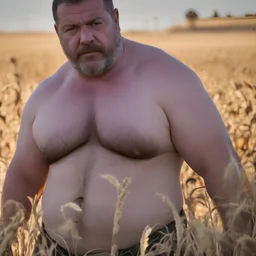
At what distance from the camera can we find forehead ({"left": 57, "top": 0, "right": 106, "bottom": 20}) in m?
1.88

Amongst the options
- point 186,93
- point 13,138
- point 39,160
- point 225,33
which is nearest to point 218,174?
point 186,93

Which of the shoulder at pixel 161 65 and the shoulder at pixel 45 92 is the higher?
the shoulder at pixel 161 65

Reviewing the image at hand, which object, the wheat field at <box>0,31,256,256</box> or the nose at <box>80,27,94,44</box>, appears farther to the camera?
the nose at <box>80,27,94,44</box>

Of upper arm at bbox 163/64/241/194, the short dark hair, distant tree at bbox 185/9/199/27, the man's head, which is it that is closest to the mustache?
the man's head

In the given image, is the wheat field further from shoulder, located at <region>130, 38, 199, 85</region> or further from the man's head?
the man's head

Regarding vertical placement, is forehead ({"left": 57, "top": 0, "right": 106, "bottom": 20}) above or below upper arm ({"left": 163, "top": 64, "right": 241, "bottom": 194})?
above

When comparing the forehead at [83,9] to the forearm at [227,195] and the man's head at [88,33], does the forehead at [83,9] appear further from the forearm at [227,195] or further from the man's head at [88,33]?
the forearm at [227,195]

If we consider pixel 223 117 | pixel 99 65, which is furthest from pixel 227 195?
pixel 223 117

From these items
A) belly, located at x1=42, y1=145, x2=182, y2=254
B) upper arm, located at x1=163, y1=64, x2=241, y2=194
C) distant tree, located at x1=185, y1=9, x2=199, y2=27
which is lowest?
distant tree, located at x1=185, y1=9, x2=199, y2=27

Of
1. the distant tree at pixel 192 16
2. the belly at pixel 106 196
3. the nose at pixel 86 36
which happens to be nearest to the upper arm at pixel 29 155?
the belly at pixel 106 196

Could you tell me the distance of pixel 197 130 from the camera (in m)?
1.88

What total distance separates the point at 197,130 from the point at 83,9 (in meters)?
0.44

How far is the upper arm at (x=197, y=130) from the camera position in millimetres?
1873

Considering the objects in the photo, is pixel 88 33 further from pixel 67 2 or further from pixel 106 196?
pixel 106 196
